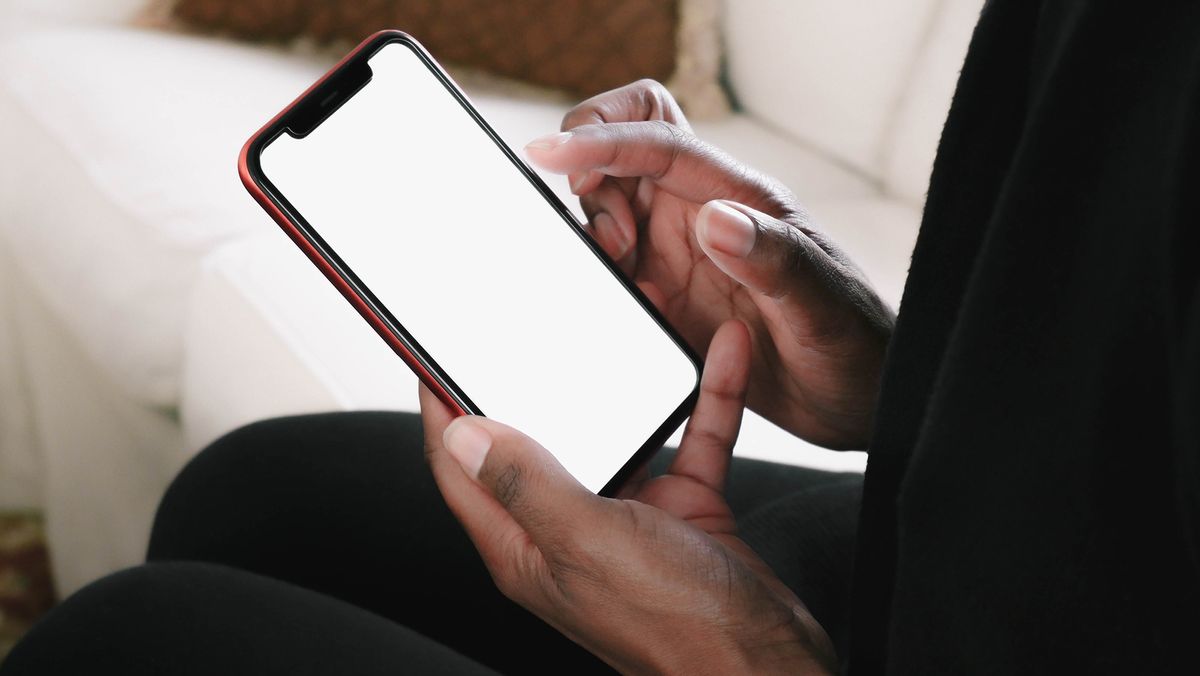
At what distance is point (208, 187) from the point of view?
0.81 meters

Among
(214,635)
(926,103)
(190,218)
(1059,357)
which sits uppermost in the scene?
(926,103)

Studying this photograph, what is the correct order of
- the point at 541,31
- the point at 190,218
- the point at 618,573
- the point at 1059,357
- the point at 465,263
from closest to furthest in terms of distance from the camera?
the point at 1059,357, the point at 618,573, the point at 465,263, the point at 190,218, the point at 541,31

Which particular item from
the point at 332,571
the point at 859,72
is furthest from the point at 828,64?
the point at 332,571

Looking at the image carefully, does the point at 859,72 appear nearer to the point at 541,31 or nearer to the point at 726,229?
the point at 541,31

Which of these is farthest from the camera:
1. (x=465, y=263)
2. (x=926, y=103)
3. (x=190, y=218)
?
(x=926, y=103)

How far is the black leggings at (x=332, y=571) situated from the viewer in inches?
16.4

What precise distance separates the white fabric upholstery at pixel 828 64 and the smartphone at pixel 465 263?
1.80 feet

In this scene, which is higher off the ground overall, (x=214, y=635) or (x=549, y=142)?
(x=549, y=142)

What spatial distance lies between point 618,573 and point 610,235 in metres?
0.23

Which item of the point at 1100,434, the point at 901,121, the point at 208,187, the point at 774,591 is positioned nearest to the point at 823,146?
the point at 901,121

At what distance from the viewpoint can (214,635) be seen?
1.37 ft

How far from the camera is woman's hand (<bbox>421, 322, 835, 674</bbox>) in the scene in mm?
399

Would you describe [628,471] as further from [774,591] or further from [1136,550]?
[1136,550]

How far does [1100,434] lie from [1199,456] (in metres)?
0.04
